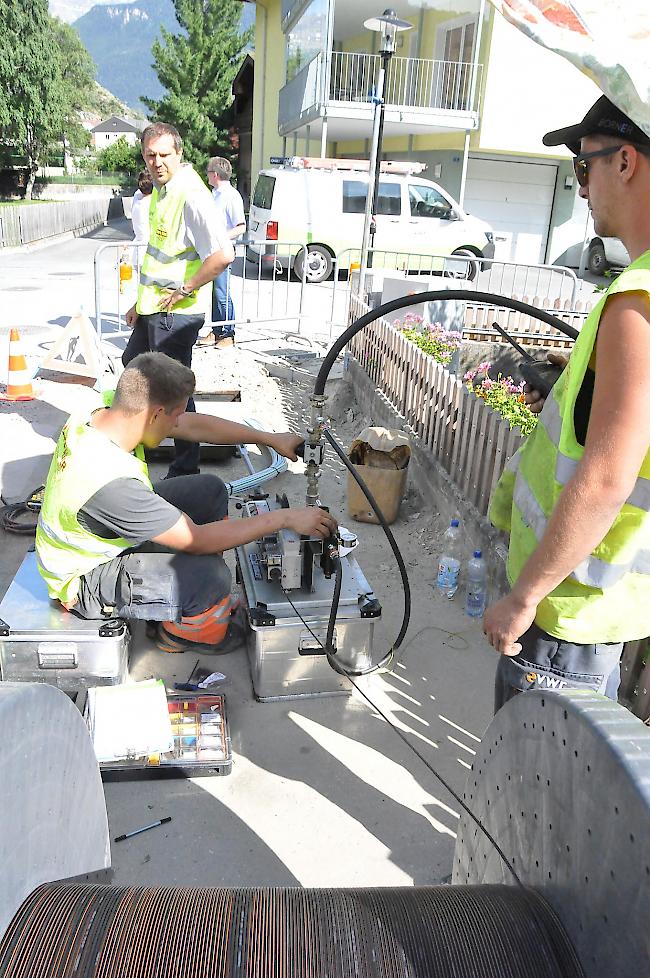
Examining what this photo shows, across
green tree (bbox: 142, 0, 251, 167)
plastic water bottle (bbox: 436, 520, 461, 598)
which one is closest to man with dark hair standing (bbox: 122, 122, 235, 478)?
plastic water bottle (bbox: 436, 520, 461, 598)

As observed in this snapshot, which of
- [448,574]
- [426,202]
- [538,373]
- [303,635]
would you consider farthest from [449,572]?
[426,202]

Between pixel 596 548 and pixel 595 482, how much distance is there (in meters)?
0.27

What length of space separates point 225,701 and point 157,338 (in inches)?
117

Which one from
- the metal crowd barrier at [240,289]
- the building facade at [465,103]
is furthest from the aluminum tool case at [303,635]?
the building facade at [465,103]

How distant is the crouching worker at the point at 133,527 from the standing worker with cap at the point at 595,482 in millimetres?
1355

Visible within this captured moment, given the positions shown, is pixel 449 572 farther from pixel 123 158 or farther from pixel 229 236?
pixel 123 158

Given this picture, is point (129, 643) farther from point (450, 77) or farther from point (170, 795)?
point (450, 77)

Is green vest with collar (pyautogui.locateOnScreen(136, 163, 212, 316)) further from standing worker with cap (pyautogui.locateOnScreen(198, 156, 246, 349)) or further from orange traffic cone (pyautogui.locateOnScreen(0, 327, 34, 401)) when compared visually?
standing worker with cap (pyautogui.locateOnScreen(198, 156, 246, 349))

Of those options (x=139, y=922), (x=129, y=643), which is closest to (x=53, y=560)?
(x=129, y=643)

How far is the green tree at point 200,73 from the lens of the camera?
121 ft

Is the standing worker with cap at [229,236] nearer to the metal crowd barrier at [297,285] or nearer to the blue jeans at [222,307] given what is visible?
the blue jeans at [222,307]

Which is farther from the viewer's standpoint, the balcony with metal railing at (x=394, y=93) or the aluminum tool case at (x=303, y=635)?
the balcony with metal railing at (x=394, y=93)

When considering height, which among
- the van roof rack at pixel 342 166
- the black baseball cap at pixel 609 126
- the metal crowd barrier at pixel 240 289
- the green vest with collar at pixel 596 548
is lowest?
the metal crowd barrier at pixel 240 289

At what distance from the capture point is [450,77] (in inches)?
805
